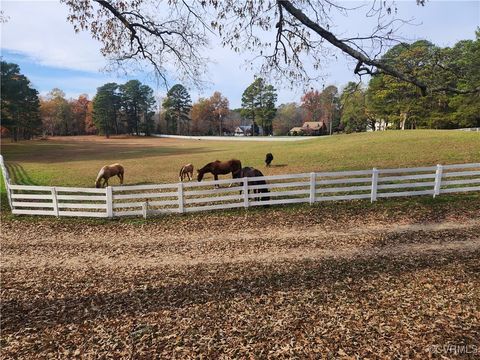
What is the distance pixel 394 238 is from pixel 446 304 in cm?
319

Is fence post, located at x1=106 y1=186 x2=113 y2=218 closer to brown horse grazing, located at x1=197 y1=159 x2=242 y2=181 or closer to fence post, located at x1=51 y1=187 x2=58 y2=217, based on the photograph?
fence post, located at x1=51 y1=187 x2=58 y2=217

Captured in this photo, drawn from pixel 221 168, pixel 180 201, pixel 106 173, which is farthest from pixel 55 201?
pixel 221 168

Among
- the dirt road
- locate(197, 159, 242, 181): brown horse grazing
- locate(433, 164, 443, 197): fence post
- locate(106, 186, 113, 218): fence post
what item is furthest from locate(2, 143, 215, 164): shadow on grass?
the dirt road

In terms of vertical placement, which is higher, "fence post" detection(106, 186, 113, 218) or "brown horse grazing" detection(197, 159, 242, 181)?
"brown horse grazing" detection(197, 159, 242, 181)

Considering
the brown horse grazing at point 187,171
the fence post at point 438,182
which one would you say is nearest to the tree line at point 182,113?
the brown horse grazing at point 187,171

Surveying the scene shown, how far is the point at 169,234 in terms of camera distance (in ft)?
31.4

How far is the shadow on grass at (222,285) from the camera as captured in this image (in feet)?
18.2

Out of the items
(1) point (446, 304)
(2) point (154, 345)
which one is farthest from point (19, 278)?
(1) point (446, 304)

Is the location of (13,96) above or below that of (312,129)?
above

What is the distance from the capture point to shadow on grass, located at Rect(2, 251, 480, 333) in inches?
218

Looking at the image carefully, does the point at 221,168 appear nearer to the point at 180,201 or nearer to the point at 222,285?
the point at 180,201

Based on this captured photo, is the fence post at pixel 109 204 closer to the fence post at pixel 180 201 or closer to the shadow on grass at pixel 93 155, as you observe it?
the fence post at pixel 180 201

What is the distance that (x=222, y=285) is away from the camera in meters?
6.29

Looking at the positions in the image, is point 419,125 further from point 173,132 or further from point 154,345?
point 173,132
